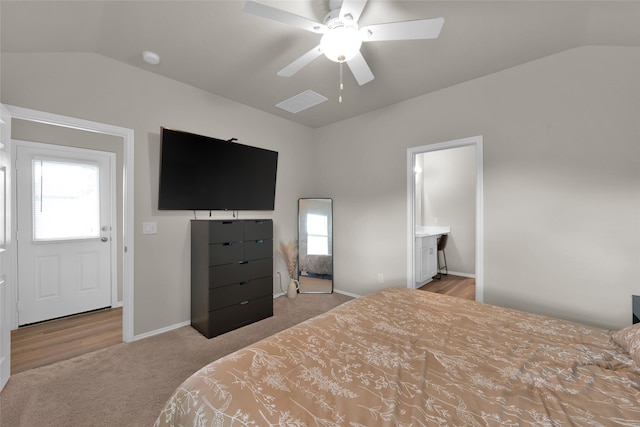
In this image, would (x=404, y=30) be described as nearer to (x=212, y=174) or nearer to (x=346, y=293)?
(x=212, y=174)

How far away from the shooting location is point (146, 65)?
2.47 metres

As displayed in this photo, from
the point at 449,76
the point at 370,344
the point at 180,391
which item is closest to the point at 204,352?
the point at 180,391

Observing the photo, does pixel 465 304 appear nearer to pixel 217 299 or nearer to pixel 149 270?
pixel 217 299

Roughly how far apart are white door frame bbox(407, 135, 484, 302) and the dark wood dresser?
1722mm

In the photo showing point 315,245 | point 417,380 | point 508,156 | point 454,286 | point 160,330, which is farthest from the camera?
point 454,286

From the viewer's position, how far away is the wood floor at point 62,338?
2.23 metres

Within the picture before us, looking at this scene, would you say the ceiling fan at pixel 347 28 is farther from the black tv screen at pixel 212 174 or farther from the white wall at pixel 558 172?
the black tv screen at pixel 212 174

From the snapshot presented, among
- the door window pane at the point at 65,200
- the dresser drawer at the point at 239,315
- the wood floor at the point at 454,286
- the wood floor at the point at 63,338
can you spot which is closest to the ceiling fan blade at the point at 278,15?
the dresser drawer at the point at 239,315

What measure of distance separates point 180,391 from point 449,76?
3217mm

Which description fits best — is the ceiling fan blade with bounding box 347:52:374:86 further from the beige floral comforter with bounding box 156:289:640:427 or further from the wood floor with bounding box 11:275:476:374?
the wood floor with bounding box 11:275:476:374

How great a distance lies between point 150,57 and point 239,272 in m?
2.18

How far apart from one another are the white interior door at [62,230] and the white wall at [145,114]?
4.10 feet

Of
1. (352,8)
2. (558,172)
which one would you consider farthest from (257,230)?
(558,172)

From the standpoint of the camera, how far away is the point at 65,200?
315cm
